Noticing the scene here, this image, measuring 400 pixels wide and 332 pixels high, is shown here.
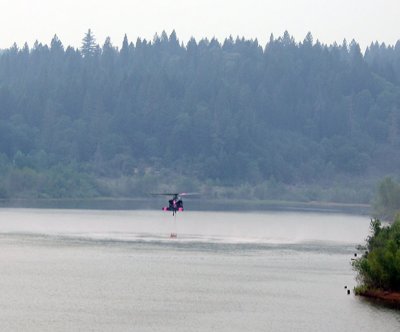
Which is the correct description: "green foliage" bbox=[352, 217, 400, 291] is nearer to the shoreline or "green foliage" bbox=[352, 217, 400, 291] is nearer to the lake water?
the shoreline

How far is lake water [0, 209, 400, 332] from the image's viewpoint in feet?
275

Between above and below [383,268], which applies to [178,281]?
below

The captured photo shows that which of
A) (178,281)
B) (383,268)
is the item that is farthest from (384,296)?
(178,281)

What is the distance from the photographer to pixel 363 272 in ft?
309

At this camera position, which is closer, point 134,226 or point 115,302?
point 115,302

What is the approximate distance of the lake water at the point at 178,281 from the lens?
83.7m

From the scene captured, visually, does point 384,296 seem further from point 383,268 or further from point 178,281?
point 178,281

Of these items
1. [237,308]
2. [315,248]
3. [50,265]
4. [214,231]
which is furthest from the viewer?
[214,231]

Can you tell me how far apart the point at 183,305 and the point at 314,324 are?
40.5ft

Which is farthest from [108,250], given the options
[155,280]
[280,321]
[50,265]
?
[280,321]

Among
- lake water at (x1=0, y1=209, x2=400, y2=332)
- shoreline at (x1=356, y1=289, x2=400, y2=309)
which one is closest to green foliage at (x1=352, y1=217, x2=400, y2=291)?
shoreline at (x1=356, y1=289, x2=400, y2=309)

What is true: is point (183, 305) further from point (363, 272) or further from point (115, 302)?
point (363, 272)

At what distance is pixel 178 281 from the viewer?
105 m

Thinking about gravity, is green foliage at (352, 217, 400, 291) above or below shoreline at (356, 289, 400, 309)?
above
